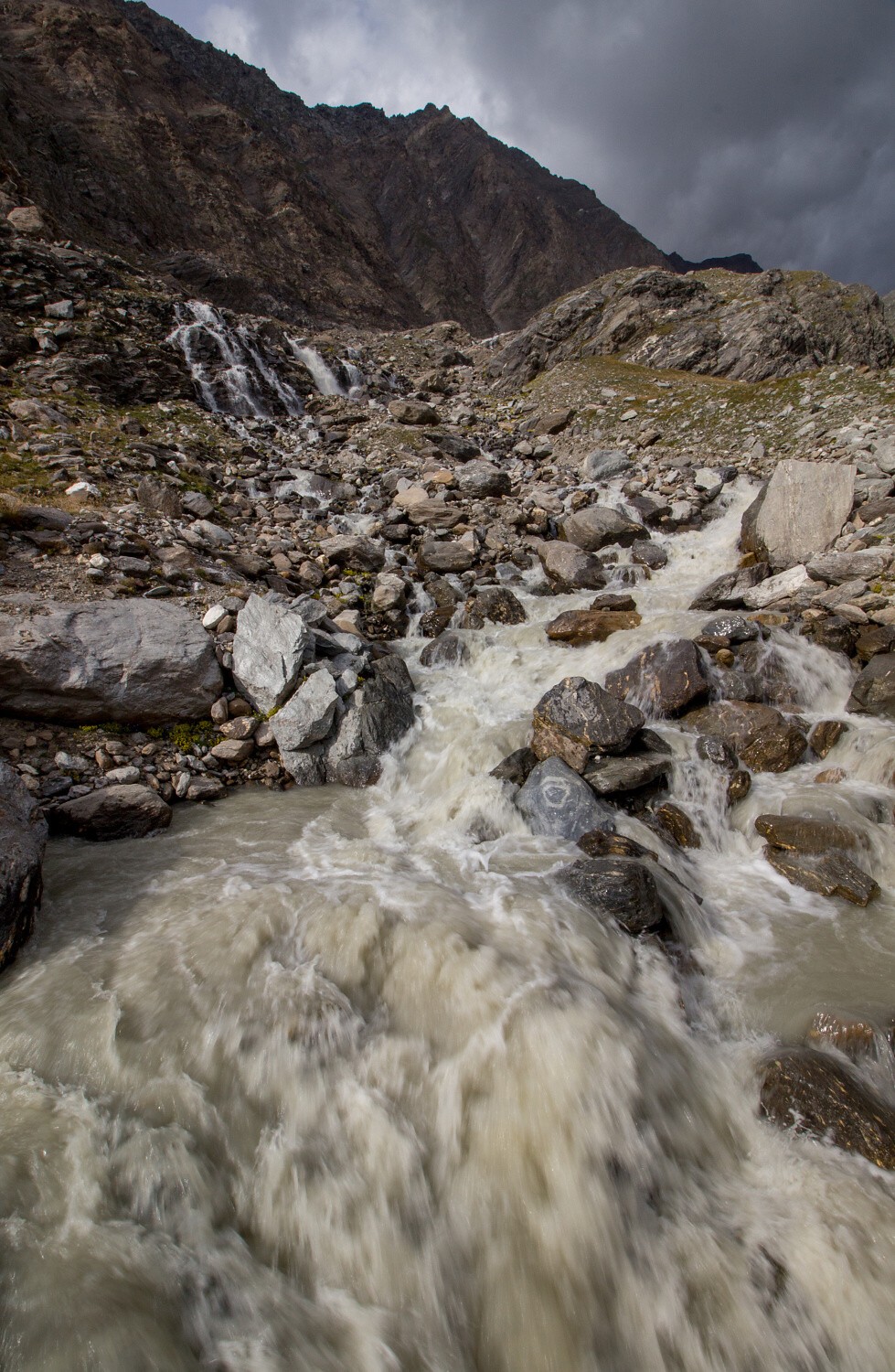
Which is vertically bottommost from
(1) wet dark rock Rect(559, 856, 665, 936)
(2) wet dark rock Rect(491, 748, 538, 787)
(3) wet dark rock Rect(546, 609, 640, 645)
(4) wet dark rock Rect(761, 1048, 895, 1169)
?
(4) wet dark rock Rect(761, 1048, 895, 1169)

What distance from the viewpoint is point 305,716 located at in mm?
8594

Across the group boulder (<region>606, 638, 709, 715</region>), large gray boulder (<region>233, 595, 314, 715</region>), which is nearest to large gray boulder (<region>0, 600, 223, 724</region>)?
large gray boulder (<region>233, 595, 314, 715</region>)

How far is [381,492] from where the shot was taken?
59.3 ft

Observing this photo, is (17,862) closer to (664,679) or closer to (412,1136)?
(412,1136)

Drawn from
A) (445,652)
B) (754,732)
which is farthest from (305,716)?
(754,732)

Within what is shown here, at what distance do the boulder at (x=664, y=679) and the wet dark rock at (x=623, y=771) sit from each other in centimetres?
142

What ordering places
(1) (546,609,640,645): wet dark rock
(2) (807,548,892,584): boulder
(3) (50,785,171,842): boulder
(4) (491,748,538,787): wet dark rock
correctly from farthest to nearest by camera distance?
(1) (546,609,640,645): wet dark rock < (2) (807,548,892,584): boulder < (4) (491,748,538,787): wet dark rock < (3) (50,785,171,842): boulder

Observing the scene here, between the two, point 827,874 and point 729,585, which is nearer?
point 827,874

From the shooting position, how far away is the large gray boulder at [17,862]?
4574 mm

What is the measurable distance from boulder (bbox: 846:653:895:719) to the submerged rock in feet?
34.4

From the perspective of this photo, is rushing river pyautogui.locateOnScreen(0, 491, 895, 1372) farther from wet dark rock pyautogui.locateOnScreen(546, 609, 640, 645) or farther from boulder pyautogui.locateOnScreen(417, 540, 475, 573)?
boulder pyautogui.locateOnScreen(417, 540, 475, 573)

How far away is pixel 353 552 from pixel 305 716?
6.18 metres

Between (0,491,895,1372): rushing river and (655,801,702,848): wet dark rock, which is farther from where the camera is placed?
(655,801,702,848): wet dark rock

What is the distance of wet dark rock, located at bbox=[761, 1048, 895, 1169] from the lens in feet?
13.3
